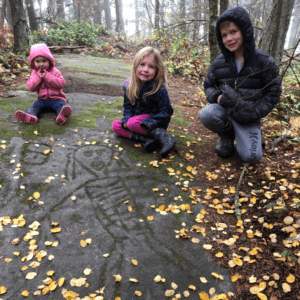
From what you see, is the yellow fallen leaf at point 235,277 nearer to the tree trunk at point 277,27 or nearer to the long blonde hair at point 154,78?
the long blonde hair at point 154,78

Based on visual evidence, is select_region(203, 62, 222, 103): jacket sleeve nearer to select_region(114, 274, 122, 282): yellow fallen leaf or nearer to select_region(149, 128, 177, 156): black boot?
select_region(149, 128, 177, 156): black boot

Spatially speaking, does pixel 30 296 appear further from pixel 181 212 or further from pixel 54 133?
pixel 54 133

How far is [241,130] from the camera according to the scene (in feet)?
10.3

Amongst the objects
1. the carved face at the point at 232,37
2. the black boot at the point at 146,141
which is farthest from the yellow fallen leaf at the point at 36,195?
the carved face at the point at 232,37

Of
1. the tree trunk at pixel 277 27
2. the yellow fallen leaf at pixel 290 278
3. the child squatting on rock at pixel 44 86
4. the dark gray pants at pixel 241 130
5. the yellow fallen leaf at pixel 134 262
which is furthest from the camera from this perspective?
the tree trunk at pixel 277 27

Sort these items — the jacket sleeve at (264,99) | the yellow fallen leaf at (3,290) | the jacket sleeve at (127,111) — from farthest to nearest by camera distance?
the jacket sleeve at (127,111) < the jacket sleeve at (264,99) < the yellow fallen leaf at (3,290)

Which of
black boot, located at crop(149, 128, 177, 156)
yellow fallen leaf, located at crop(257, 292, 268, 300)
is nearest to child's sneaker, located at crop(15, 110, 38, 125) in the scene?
black boot, located at crop(149, 128, 177, 156)

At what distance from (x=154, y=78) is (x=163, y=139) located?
2.96ft

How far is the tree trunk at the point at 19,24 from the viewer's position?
6.95m

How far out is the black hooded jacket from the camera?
8.65ft

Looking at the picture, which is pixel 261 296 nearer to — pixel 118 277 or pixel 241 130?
pixel 118 277

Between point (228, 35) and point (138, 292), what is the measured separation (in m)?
2.82

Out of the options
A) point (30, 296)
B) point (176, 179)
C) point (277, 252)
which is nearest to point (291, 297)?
point (277, 252)

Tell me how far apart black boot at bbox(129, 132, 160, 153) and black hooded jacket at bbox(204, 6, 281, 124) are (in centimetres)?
104
